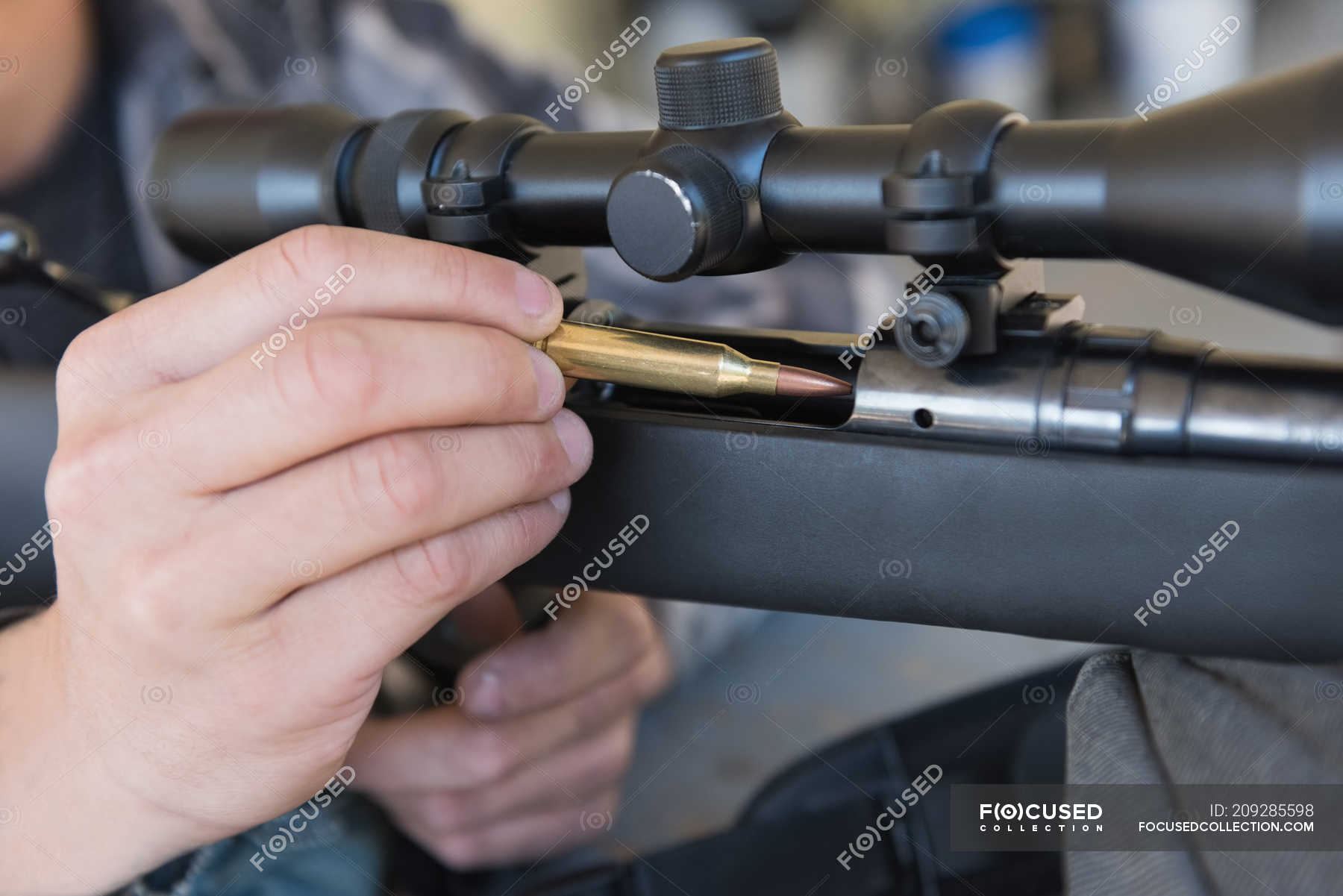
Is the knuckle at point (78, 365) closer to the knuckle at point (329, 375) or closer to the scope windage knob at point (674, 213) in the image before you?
the knuckle at point (329, 375)

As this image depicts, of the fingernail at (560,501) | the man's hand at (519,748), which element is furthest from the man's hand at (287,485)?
the man's hand at (519,748)

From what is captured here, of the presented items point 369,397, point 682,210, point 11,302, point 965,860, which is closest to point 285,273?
point 369,397

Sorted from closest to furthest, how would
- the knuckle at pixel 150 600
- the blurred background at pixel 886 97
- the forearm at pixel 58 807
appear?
the knuckle at pixel 150 600 → the forearm at pixel 58 807 → the blurred background at pixel 886 97

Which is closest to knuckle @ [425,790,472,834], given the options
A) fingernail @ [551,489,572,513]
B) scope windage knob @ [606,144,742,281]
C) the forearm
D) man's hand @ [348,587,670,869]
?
man's hand @ [348,587,670,869]

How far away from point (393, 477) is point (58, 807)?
305mm

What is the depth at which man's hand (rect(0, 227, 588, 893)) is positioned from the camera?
1.47ft

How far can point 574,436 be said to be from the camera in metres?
0.51

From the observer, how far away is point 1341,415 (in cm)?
39

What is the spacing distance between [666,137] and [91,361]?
28 cm

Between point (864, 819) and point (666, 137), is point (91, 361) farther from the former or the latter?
point (864, 819)

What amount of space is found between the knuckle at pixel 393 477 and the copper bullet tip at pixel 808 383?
159 millimetres

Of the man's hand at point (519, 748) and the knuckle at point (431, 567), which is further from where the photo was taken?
the man's hand at point (519, 748)

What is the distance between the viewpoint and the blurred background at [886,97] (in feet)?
3.13

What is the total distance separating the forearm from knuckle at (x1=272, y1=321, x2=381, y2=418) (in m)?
0.24
